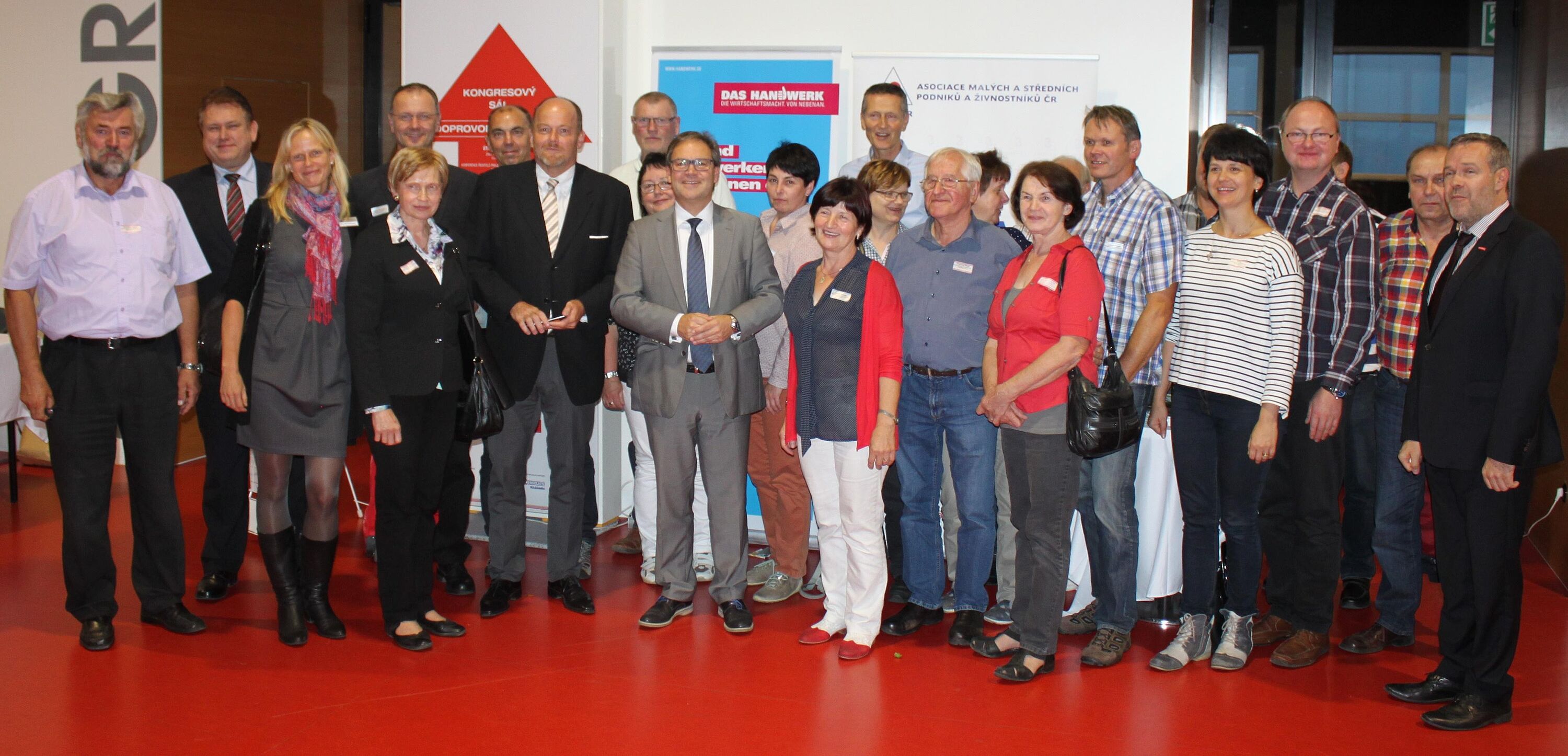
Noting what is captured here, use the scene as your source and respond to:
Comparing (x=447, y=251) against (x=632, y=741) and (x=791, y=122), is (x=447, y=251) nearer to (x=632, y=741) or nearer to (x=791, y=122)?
(x=632, y=741)

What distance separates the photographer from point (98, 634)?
12.6ft

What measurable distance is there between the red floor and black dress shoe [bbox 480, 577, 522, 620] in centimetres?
4

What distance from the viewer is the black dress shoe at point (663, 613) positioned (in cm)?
410

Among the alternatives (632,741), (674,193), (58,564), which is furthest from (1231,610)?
(58,564)

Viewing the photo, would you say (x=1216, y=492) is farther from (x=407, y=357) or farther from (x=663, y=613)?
(x=407, y=357)

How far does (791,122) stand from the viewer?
567 cm

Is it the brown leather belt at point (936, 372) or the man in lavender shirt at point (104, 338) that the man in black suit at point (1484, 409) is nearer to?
the brown leather belt at point (936, 372)

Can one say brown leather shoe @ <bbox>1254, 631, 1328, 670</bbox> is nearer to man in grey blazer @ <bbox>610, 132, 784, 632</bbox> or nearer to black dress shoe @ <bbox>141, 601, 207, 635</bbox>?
man in grey blazer @ <bbox>610, 132, 784, 632</bbox>

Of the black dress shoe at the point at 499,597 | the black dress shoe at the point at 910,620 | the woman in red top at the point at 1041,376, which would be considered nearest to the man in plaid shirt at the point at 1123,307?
the woman in red top at the point at 1041,376

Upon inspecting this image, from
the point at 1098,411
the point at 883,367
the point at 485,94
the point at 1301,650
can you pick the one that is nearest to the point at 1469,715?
the point at 1301,650

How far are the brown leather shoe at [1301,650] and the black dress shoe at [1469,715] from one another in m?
0.47

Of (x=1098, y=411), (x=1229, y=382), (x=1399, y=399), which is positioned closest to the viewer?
(x=1098, y=411)

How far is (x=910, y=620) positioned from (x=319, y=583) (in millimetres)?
2165

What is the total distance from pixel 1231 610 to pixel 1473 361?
1.15m
